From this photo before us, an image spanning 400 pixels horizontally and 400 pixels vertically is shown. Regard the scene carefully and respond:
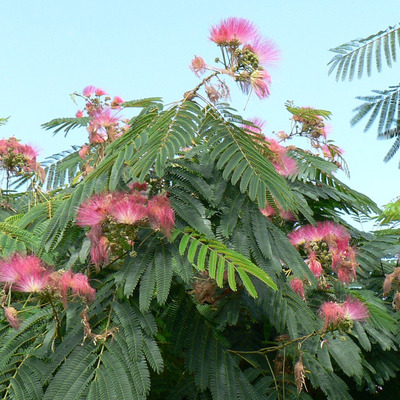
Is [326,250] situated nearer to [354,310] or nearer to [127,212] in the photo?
[354,310]

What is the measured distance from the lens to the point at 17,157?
4.70 metres

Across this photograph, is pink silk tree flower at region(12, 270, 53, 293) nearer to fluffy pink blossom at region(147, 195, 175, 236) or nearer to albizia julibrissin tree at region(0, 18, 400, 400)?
albizia julibrissin tree at region(0, 18, 400, 400)

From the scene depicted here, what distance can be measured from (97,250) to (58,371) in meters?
0.59

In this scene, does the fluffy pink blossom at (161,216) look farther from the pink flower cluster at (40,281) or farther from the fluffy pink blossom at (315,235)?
the fluffy pink blossom at (315,235)

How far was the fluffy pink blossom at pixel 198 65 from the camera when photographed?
390cm

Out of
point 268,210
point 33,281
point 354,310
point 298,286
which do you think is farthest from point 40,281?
point 354,310

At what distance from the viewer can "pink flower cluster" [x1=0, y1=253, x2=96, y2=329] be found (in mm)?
3375

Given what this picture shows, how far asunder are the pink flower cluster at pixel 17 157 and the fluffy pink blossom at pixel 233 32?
5.27ft

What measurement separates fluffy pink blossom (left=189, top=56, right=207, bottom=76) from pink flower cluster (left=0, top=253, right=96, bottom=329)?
130cm

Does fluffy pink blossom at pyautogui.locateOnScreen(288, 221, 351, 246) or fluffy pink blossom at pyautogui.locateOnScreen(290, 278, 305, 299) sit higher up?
fluffy pink blossom at pyautogui.locateOnScreen(288, 221, 351, 246)

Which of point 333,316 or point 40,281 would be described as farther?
point 333,316

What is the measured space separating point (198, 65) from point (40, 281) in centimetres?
144

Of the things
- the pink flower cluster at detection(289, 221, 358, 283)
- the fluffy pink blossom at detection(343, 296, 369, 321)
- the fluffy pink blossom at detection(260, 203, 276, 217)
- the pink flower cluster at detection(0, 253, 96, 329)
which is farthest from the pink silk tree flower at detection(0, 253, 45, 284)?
the fluffy pink blossom at detection(343, 296, 369, 321)

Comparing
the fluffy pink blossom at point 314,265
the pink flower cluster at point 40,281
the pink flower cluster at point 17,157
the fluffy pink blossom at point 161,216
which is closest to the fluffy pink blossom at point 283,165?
the fluffy pink blossom at point 314,265
